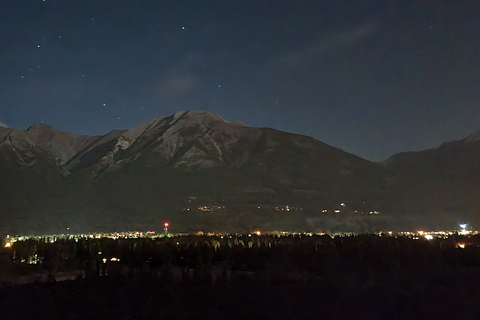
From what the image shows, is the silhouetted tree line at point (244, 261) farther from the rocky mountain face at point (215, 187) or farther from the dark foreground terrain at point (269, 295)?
the rocky mountain face at point (215, 187)

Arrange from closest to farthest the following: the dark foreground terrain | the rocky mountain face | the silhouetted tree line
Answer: the dark foreground terrain → the silhouetted tree line → the rocky mountain face

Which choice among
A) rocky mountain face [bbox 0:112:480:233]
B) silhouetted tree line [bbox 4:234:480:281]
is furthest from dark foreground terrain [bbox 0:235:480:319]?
rocky mountain face [bbox 0:112:480:233]

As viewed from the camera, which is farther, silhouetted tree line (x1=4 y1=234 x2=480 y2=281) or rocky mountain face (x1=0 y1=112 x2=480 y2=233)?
rocky mountain face (x1=0 y1=112 x2=480 y2=233)

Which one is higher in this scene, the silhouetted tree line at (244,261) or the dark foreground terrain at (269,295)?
the silhouetted tree line at (244,261)

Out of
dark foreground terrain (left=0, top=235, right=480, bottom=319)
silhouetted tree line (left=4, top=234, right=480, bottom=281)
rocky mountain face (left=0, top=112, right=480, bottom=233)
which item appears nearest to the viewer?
dark foreground terrain (left=0, top=235, right=480, bottom=319)

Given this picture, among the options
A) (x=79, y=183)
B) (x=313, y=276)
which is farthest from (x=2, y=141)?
(x=313, y=276)

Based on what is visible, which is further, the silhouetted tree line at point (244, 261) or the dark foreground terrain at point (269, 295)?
the silhouetted tree line at point (244, 261)

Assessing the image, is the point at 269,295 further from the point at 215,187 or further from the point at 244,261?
the point at 215,187

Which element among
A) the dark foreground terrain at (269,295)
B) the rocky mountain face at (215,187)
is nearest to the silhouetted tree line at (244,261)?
the dark foreground terrain at (269,295)

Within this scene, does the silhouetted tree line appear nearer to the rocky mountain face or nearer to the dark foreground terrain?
the dark foreground terrain

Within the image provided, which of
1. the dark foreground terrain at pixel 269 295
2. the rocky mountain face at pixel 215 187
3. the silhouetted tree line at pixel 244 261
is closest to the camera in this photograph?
the dark foreground terrain at pixel 269 295

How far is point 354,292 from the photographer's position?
16797mm

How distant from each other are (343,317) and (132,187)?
454ft

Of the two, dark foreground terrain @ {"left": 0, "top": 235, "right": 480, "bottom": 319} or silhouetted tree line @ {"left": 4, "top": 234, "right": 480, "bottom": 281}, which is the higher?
silhouetted tree line @ {"left": 4, "top": 234, "right": 480, "bottom": 281}
